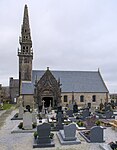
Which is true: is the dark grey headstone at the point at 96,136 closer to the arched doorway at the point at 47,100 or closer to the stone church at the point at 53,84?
the stone church at the point at 53,84

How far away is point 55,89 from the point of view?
4825cm

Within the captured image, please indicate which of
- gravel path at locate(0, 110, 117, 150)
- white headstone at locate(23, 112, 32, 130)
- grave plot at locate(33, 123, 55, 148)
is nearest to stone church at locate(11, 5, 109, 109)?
white headstone at locate(23, 112, 32, 130)

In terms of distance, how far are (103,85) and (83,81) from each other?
4.64 meters

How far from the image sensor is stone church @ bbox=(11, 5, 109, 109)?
47.7 metres

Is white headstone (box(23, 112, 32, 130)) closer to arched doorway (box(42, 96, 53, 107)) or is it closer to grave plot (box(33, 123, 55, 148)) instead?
grave plot (box(33, 123, 55, 148))

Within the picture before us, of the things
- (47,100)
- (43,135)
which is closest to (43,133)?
(43,135)

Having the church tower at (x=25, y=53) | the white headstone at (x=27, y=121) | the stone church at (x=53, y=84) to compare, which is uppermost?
the church tower at (x=25, y=53)

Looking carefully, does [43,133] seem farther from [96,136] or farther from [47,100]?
[47,100]

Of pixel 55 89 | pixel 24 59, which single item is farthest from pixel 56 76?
pixel 24 59

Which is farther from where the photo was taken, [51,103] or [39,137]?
[51,103]

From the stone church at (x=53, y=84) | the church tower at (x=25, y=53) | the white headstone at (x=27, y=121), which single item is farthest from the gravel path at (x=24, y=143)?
the church tower at (x=25, y=53)

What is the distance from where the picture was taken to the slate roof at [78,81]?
165ft

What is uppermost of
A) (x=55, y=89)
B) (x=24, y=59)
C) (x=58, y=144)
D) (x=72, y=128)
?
(x=24, y=59)

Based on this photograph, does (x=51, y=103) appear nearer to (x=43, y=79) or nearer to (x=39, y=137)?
(x=43, y=79)
